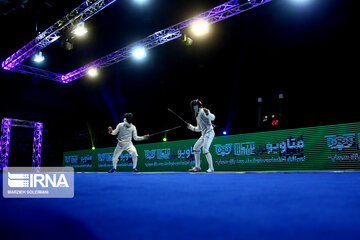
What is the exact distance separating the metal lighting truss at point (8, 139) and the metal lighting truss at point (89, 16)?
2.91 metres

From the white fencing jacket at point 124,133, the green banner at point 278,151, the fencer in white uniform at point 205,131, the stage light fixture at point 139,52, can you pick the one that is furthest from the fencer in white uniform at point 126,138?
the stage light fixture at point 139,52

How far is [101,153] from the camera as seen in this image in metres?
10.9

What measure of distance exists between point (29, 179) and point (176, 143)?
6.63 metres

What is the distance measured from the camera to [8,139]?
12977 millimetres

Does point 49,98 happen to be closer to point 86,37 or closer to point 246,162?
point 86,37

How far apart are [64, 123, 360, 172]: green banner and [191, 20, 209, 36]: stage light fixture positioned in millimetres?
3739

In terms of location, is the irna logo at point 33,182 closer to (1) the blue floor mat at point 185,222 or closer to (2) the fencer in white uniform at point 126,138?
(1) the blue floor mat at point 185,222

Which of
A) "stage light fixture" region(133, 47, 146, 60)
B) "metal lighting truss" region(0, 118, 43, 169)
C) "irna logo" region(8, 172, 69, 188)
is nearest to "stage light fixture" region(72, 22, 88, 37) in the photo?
"stage light fixture" region(133, 47, 146, 60)

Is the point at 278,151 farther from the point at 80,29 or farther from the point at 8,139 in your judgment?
the point at 8,139

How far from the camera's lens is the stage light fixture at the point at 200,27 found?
8289 millimetres

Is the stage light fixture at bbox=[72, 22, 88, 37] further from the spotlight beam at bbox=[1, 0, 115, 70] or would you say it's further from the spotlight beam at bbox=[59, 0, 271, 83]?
the spotlight beam at bbox=[59, 0, 271, 83]

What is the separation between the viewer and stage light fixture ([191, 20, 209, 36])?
326 inches

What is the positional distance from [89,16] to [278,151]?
7358 mm

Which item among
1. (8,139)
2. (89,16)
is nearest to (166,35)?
(89,16)
